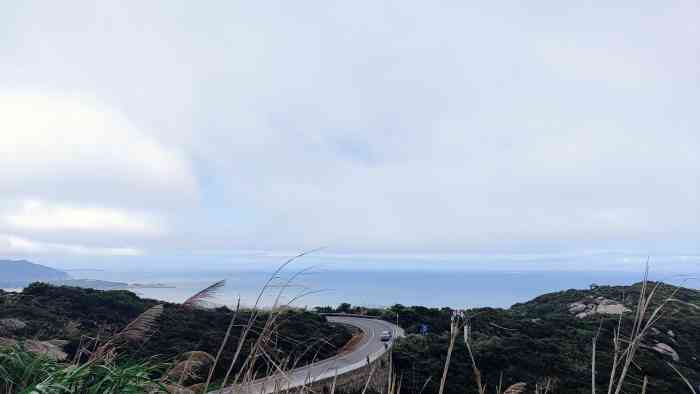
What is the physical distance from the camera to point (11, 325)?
2278 cm

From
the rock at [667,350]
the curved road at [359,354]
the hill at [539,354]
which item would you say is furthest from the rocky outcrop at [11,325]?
the rock at [667,350]

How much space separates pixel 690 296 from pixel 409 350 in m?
51.6

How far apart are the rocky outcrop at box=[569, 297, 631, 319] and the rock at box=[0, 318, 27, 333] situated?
42.6 meters

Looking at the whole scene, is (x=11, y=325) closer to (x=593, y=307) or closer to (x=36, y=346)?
(x=36, y=346)

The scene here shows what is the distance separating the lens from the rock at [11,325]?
2159 cm

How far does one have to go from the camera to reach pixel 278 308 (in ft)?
12.7

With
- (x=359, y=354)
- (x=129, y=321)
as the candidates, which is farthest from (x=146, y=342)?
(x=359, y=354)

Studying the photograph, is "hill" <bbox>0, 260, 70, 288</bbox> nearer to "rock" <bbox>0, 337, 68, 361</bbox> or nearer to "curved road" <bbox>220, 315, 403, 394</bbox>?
"curved road" <bbox>220, 315, 403, 394</bbox>

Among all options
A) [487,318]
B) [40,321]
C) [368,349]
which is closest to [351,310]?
[487,318]

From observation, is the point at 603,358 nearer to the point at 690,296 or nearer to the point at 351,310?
the point at 351,310

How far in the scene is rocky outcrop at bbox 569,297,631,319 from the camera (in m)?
46.5

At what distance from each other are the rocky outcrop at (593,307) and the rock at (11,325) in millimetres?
42585

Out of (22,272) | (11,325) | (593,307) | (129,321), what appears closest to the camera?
(129,321)

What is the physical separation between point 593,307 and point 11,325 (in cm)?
4781
